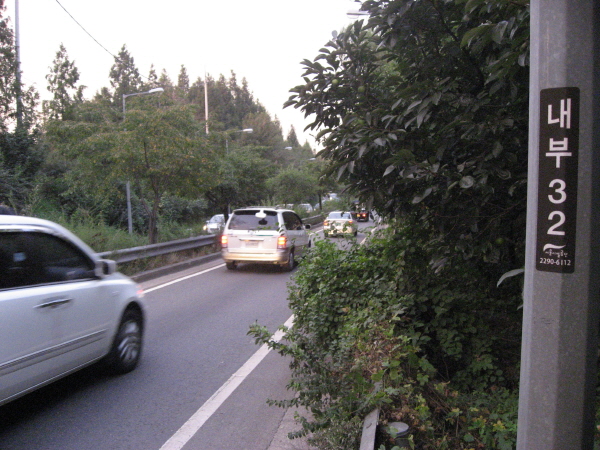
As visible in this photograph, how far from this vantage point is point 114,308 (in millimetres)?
5477

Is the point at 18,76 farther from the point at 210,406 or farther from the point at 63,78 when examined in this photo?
the point at 63,78

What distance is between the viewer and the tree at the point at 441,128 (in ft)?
11.4

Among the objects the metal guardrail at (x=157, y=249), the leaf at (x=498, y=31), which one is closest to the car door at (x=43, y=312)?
the leaf at (x=498, y=31)

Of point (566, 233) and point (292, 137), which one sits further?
point (292, 137)

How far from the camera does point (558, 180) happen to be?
175 cm

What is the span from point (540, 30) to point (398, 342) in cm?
301

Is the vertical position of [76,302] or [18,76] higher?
[18,76]

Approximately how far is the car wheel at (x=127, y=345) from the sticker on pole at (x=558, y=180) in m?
4.95

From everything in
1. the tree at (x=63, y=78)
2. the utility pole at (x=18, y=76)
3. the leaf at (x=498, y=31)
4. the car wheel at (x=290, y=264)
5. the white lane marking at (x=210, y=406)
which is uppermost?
the tree at (x=63, y=78)

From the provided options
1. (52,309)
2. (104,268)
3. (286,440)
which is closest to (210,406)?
(286,440)

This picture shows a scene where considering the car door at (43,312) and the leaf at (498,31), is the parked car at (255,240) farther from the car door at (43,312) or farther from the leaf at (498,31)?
the leaf at (498,31)

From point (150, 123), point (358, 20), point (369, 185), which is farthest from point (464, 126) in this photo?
point (150, 123)

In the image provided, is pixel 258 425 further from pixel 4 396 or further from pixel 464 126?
pixel 464 126

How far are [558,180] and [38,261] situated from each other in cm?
433
